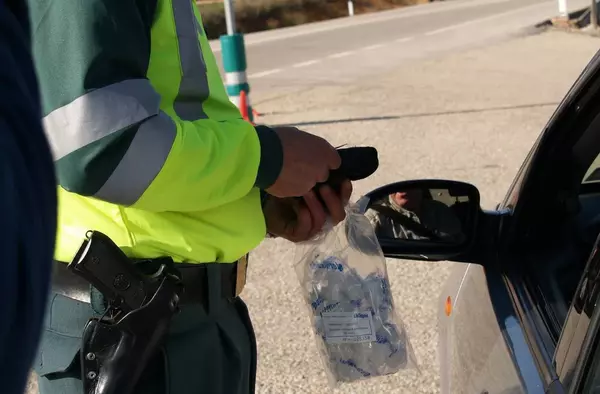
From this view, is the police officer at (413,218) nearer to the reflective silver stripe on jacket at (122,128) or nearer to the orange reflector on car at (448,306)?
the orange reflector on car at (448,306)

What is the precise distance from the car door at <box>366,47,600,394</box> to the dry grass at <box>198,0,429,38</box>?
26.1 meters

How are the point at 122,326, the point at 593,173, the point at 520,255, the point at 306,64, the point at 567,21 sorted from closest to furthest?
the point at 122,326
the point at 520,255
the point at 593,173
the point at 306,64
the point at 567,21

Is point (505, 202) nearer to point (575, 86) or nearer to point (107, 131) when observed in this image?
point (575, 86)

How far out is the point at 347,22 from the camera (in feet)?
75.0

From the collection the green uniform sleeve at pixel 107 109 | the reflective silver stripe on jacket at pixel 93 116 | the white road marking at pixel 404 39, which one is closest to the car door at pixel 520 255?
the green uniform sleeve at pixel 107 109

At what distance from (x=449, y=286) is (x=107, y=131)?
4.96 ft

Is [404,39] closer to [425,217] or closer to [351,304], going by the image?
[425,217]

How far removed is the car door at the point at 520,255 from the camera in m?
2.09

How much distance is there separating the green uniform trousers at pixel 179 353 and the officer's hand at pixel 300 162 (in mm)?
262

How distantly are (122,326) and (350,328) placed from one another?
55 centimetres

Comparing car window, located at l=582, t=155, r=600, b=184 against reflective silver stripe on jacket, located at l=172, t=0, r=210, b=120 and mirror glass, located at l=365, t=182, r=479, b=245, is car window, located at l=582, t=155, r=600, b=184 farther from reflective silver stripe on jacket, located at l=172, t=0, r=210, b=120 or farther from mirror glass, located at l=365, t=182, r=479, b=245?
reflective silver stripe on jacket, located at l=172, t=0, r=210, b=120

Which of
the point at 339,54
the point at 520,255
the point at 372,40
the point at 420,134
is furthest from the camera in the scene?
the point at 372,40

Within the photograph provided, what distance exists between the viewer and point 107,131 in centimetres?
145

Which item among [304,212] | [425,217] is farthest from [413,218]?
[304,212]
